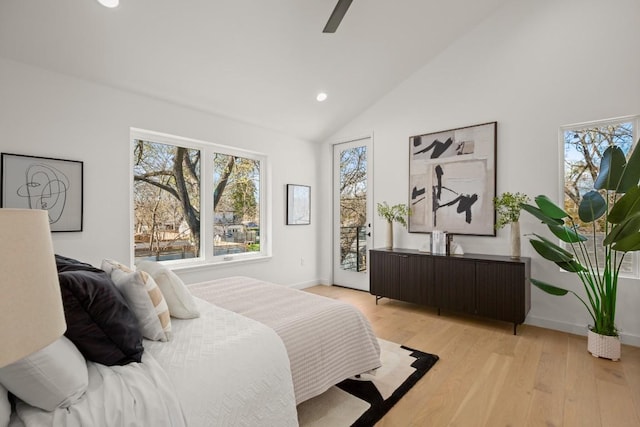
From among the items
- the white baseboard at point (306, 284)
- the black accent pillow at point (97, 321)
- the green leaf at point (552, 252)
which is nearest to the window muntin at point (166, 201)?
the white baseboard at point (306, 284)

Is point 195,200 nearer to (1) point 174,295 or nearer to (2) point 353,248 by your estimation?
(1) point 174,295

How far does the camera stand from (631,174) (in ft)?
7.80

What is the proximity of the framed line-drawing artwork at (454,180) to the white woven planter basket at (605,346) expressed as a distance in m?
1.29

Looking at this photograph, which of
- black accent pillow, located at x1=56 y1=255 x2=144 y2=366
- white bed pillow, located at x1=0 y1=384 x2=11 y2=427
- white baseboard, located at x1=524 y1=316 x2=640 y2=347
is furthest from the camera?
white baseboard, located at x1=524 y1=316 x2=640 y2=347

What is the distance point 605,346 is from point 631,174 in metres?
1.39

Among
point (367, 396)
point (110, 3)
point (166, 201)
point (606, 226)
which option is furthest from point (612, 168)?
point (166, 201)

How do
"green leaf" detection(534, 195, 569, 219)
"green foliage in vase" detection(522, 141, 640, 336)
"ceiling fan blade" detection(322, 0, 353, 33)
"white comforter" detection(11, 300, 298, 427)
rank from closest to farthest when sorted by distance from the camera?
"white comforter" detection(11, 300, 298, 427)
"ceiling fan blade" detection(322, 0, 353, 33)
"green foliage in vase" detection(522, 141, 640, 336)
"green leaf" detection(534, 195, 569, 219)

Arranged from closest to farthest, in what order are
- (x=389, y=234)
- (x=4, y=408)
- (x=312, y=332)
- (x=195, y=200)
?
(x=4, y=408) → (x=312, y=332) → (x=195, y=200) → (x=389, y=234)

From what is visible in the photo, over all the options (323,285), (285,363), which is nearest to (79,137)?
(285,363)

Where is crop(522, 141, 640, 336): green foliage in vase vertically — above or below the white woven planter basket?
above

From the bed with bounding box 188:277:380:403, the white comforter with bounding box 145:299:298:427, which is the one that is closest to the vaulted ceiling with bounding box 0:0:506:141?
the bed with bounding box 188:277:380:403

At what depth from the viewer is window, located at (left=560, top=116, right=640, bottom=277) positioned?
2.89 m

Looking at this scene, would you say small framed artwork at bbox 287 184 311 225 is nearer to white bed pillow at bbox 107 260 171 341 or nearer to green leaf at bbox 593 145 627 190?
white bed pillow at bbox 107 260 171 341

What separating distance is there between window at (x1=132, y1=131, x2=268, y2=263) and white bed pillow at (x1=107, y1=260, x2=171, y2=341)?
2.08 metres
